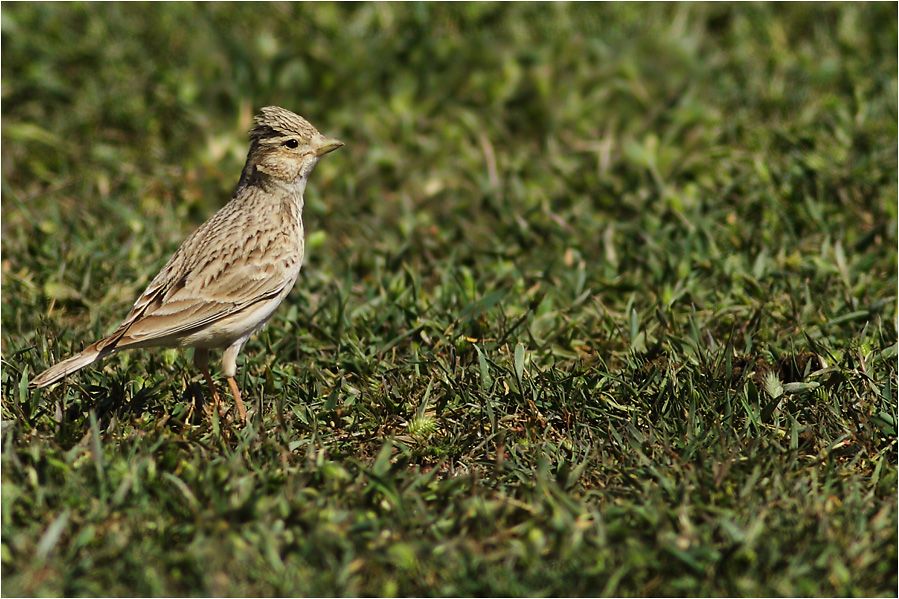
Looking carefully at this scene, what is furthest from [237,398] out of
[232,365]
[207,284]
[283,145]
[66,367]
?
[283,145]

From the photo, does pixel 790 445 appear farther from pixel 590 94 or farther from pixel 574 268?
pixel 590 94

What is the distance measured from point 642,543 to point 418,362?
1.92 metres

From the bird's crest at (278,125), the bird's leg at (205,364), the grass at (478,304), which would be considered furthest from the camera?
the bird's crest at (278,125)

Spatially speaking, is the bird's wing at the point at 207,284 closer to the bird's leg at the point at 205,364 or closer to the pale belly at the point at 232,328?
the pale belly at the point at 232,328

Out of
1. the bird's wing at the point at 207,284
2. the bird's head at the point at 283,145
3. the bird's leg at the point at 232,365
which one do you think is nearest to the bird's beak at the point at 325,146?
the bird's head at the point at 283,145

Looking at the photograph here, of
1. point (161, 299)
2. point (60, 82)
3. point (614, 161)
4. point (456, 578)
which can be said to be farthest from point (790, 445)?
point (60, 82)

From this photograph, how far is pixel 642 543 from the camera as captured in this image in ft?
15.4

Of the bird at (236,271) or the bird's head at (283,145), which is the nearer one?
the bird at (236,271)

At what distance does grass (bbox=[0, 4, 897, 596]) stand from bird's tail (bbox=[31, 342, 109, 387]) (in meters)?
0.20

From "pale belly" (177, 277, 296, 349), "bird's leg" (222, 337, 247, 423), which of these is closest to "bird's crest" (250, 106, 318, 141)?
"pale belly" (177, 277, 296, 349)

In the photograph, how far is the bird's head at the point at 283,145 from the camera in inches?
259

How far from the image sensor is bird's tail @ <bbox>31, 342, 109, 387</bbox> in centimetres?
551

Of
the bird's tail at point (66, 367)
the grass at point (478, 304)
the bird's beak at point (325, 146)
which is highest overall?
the bird's beak at point (325, 146)

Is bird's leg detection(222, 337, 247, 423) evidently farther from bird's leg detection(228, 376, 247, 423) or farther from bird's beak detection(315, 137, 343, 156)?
bird's beak detection(315, 137, 343, 156)
